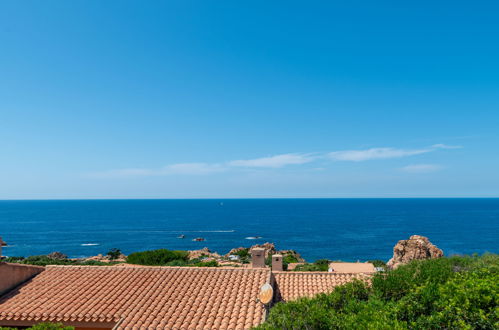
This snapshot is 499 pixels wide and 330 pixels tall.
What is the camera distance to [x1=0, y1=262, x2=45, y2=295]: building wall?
12200mm

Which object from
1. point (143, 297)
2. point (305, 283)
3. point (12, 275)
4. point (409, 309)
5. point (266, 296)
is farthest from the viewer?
point (305, 283)

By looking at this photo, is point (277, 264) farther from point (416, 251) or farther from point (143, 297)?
point (416, 251)

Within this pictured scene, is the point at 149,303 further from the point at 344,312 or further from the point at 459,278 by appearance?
the point at 459,278

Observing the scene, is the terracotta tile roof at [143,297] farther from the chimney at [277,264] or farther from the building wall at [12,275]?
the chimney at [277,264]

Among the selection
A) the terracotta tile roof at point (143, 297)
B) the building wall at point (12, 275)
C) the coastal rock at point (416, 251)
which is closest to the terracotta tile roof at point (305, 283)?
the terracotta tile roof at point (143, 297)

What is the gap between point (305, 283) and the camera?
14.4 meters

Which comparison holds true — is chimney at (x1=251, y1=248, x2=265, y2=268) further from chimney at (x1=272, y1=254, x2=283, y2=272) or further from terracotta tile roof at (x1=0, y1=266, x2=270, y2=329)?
terracotta tile roof at (x1=0, y1=266, x2=270, y2=329)

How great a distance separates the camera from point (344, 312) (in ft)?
27.6

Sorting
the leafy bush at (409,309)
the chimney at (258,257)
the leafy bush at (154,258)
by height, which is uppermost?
the leafy bush at (409,309)

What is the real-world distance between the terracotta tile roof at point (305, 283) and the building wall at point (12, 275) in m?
9.83

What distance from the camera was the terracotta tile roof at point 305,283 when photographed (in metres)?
13.5

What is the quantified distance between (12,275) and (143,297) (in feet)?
17.1

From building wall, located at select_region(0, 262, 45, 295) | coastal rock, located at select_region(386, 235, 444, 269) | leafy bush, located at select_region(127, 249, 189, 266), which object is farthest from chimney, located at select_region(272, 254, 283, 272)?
leafy bush, located at select_region(127, 249, 189, 266)

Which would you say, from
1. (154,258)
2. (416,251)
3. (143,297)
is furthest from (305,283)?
(154,258)
